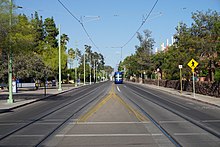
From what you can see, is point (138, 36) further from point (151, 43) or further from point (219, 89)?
point (219, 89)

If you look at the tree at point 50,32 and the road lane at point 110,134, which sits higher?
the tree at point 50,32

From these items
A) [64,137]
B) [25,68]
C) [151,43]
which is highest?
[151,43]

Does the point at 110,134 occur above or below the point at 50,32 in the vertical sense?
below

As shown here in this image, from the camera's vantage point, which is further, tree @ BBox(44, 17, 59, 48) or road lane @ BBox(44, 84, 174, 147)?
tree @ BBox(44, 17, 59, 48)

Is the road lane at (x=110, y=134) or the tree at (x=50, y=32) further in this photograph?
the tree at (x=50, y=32)

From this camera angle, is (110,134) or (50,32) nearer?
(110,134)

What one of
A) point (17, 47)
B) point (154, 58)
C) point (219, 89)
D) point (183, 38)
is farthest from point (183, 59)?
point (154, 58)

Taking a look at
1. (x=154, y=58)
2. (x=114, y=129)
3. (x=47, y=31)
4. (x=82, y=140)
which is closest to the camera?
(x=82, y=140)

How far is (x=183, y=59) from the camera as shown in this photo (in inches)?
1631

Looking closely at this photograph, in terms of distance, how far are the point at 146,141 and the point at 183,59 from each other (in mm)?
32111

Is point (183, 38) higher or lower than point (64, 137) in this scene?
higher

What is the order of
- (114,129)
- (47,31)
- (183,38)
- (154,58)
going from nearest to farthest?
(114,129) < (183,38) < (154,58) < (47,31)

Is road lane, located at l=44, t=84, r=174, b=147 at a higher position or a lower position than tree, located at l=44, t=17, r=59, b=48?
lower

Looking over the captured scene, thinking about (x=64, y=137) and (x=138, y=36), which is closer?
(x=64, y=137)
